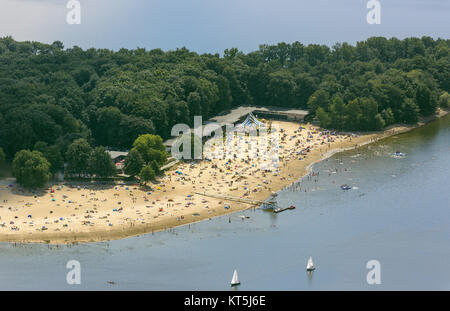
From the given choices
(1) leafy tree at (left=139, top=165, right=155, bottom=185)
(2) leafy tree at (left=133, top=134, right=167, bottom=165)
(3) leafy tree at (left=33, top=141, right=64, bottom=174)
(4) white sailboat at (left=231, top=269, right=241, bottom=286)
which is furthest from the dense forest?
(4) white sailboat at (left=231, top=269, right=241, bottom=286)

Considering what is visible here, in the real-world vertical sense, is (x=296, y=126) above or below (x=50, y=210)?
above

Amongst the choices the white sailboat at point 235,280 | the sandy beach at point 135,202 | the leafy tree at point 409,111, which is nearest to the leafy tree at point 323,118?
the leafy tree at point 409,111

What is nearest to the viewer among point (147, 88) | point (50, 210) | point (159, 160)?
point (50, 210)

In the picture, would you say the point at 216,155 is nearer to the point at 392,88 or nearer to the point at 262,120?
the point at 262,120

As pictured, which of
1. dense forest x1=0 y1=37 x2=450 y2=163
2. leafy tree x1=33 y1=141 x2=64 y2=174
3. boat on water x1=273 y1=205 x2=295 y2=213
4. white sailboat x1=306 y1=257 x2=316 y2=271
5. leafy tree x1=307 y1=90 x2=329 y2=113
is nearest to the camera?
white sailboat x1=306 y1=257 x2=316 y2=271

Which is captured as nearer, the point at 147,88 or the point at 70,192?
the point at 70,192

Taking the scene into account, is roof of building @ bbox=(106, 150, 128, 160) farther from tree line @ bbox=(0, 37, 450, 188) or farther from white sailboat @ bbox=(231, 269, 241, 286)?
white sailboat @ bbox=(231, 269, 241, 286)

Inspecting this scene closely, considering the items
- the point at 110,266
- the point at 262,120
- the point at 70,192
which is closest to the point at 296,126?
the point at 262,120
